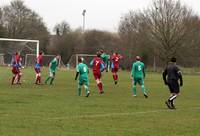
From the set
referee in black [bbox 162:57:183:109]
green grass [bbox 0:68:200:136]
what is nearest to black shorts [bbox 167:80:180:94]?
referee in black [bbox 162:57:183:109]

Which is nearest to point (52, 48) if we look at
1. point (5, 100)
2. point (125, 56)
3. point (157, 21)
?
point (125, 56)

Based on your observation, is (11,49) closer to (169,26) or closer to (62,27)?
(169,26)

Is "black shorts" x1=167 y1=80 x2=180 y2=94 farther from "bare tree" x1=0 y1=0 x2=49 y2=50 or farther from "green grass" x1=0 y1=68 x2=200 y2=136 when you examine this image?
"bare tree" x1=0 y1=0 x2=49 y2=50

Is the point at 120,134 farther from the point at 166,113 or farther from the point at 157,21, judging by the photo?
the point at 157,21

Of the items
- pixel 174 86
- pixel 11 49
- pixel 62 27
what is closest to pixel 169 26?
pixel 11 49

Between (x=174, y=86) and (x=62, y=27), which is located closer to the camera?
(x=174, y=86)

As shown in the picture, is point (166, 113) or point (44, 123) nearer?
point (44, 123)

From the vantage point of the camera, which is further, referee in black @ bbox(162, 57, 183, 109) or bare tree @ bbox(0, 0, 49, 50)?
bare tree @ bbox(0, 0, 49, 50)

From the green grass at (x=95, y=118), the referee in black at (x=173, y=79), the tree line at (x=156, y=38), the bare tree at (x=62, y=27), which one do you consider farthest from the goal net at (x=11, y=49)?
the referee in black at (x=173, y=79)

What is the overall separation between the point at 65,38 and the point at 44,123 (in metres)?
82.0

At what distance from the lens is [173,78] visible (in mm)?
18719

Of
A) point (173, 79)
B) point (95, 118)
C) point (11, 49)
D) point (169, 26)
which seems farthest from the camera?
point (169, 26)

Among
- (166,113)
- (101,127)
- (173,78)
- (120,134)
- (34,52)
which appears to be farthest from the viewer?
(34,52)

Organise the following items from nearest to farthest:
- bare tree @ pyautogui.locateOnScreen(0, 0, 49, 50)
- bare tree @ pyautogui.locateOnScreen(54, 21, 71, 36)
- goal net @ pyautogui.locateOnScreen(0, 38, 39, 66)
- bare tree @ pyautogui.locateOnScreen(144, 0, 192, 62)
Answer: goal net @ pyautogui.locateOnScreen(0, 38, 39, 66)
bare tree @ pyautogui.locateOnScreen(144, 0, 192, 62)
bare tree @ pyautogui.locateOnScreen(0, 0, 49, 50)
bare tree @ pyautogui.locateOnScreen(54, 21, 71, 36)
